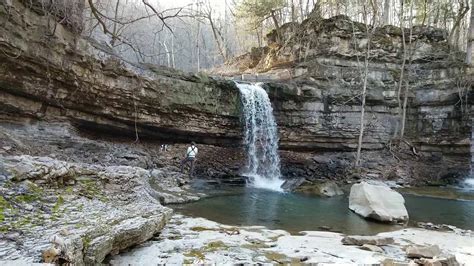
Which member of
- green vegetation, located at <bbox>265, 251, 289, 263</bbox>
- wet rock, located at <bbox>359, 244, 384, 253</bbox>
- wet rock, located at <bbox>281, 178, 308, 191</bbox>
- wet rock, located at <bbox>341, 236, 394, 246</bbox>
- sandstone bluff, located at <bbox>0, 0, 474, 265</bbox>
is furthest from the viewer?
wet rock, located at <bbox>281, 178, 308, 191</bbox>

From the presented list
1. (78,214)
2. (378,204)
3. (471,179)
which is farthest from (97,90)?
(471,179)

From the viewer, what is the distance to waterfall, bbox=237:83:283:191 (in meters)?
16.0

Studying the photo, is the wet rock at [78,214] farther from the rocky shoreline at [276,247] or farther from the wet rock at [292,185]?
the wet rock at [292,185]

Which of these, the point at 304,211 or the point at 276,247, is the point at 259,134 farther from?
the point at 276,247

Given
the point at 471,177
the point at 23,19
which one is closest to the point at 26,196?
the point at 23,19

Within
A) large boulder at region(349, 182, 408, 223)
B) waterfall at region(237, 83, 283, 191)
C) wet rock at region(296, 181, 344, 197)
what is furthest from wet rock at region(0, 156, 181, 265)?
waterfall at region(237, 83, 283, 191)

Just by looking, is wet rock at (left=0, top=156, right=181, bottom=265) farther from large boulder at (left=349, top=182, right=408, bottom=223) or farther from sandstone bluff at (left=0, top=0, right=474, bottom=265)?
large boulder at (left=349, top=182, right=408, bottom=223)

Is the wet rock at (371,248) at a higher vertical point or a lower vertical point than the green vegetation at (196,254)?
lower

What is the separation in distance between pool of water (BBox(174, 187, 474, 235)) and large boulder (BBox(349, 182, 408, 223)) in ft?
0.75

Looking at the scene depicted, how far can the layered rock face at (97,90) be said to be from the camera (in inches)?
369

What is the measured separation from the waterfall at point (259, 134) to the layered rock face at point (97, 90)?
0.54m

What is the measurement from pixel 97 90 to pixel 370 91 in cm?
1350

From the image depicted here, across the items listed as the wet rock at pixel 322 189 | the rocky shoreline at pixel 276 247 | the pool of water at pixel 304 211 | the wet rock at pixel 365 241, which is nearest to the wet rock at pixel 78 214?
the rocky shoreline at pixel 276 247

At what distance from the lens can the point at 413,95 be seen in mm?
18547
